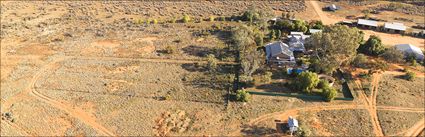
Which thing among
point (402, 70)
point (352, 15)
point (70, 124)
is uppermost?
point (352, 15)

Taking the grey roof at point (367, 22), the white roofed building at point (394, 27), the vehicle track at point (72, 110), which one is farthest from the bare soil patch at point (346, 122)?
the white roofed building at point (394, 27)

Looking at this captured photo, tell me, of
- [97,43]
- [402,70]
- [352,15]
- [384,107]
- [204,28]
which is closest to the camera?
[384,107]

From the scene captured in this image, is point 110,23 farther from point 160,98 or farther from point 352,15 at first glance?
point 352,15

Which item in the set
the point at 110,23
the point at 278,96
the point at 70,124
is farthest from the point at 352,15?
the point at 70,124

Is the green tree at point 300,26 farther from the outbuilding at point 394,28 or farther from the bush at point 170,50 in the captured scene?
the bush at point 170,50

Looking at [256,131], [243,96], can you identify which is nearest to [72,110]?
[243,96]

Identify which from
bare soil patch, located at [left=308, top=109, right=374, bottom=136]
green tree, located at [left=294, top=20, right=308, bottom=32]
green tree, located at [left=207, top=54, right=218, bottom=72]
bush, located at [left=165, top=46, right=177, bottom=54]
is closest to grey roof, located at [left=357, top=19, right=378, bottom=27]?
green tree, located at [left=294, top=20, right=308, bottom=32]
